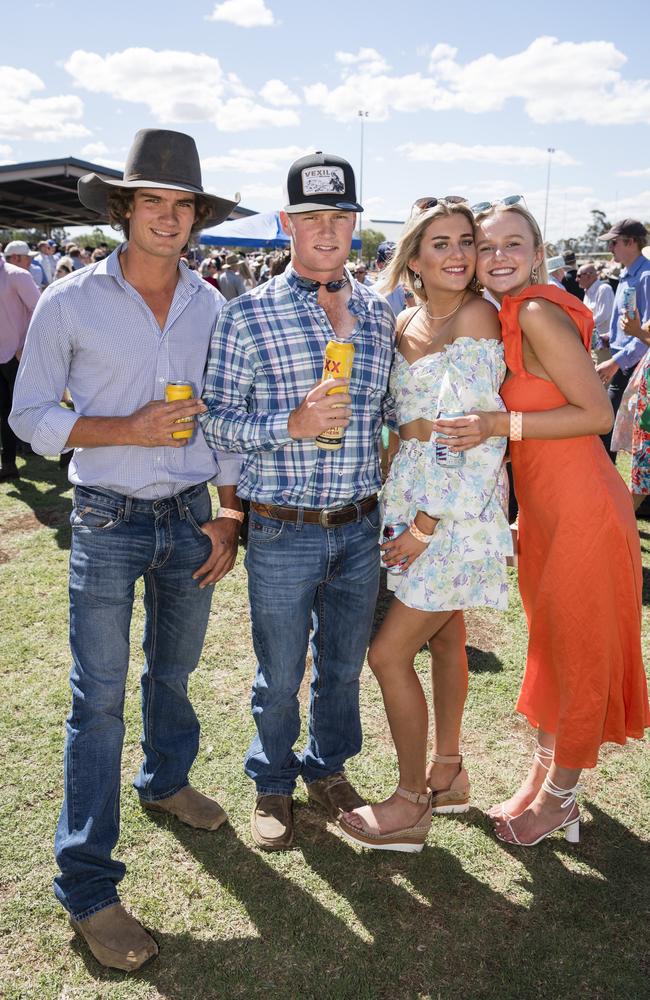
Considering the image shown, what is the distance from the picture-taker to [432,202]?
8.81ft

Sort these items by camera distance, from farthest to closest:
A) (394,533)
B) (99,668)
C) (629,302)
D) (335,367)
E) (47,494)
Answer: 1. (47,494)
2. (629,302)
3. (394,533)
4. (99,668)
5. (335,367)

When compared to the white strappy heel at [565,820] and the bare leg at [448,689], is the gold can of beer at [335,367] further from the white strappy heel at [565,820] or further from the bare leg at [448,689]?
the white strappy heel at [565,820]

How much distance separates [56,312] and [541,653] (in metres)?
2.15

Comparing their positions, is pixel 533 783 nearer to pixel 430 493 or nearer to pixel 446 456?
pixel 430 493

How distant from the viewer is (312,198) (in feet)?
8.35

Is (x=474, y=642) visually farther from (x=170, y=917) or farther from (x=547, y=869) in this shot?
(x=170, y=917)

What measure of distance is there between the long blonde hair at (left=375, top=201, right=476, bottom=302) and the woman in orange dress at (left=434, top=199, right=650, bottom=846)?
123mm

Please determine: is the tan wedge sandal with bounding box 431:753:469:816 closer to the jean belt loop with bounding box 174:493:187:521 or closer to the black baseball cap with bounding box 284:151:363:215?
the jean belt loop with bounding box 174:493:187:521

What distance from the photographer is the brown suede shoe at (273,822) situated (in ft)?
9.57

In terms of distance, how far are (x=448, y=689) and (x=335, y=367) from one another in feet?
4.92

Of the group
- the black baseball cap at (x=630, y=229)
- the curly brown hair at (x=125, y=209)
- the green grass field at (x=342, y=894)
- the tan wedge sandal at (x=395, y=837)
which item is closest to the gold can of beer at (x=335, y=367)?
the curly brown hair at (x=125, y=209)

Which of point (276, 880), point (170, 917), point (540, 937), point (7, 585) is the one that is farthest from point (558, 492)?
point (7, 585)

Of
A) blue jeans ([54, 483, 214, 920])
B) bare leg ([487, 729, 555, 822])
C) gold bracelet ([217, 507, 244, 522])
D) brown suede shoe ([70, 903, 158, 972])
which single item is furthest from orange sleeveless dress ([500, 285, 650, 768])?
brown suede shoe ([70, 903, 158, 972])

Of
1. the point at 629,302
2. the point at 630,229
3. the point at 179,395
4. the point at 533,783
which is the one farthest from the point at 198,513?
the point at 630,229
